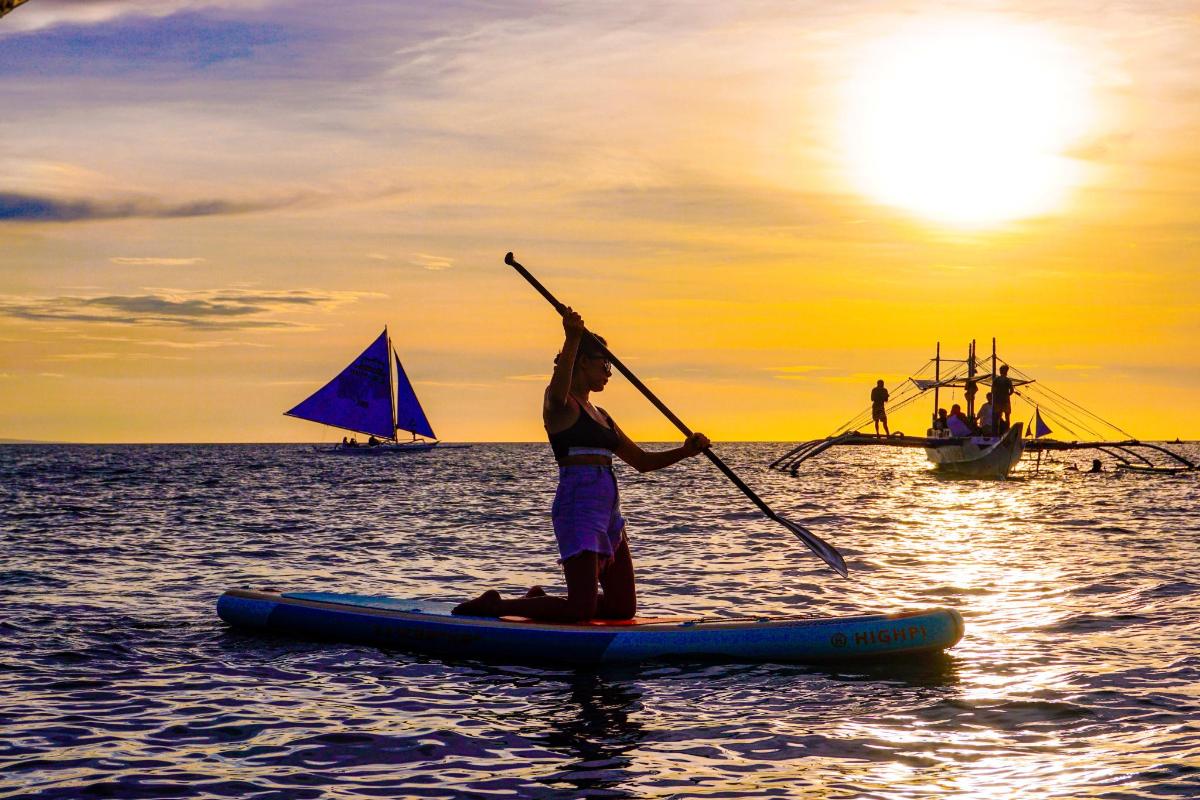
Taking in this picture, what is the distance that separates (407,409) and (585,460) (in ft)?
255

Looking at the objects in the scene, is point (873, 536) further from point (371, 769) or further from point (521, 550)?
point (371, 769)

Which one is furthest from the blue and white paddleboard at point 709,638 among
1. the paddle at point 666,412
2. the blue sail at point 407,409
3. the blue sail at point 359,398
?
the blue sail at point 407,409

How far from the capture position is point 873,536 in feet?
86.3

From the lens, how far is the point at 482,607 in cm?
1158

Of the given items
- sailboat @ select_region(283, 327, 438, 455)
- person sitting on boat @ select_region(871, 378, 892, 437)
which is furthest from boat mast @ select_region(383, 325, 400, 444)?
person sitting on boat @ select_region(871, 378, 892, 437)

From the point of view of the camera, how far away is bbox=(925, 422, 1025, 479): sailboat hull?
60562mm

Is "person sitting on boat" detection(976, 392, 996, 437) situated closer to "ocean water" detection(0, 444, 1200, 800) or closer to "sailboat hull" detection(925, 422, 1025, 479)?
"sailboat hull" detection(925, 422, 1025, 479)

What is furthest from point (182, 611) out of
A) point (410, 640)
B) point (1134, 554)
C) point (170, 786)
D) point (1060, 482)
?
point (1060, 482)

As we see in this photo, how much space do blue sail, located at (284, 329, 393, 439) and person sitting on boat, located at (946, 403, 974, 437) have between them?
31162 millimetres

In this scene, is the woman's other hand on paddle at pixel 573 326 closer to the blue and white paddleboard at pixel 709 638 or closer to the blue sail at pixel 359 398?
the blue and white paddleboard at pixel 709 638

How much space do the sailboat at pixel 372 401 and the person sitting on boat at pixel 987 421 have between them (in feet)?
107

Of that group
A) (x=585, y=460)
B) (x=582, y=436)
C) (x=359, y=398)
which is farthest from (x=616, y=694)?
(x=359, y=398)

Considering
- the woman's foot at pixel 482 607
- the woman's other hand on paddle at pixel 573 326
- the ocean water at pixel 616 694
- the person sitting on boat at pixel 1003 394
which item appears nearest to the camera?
the ocean water at pixel 616 694

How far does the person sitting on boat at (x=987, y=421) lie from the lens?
62312 millimetres
